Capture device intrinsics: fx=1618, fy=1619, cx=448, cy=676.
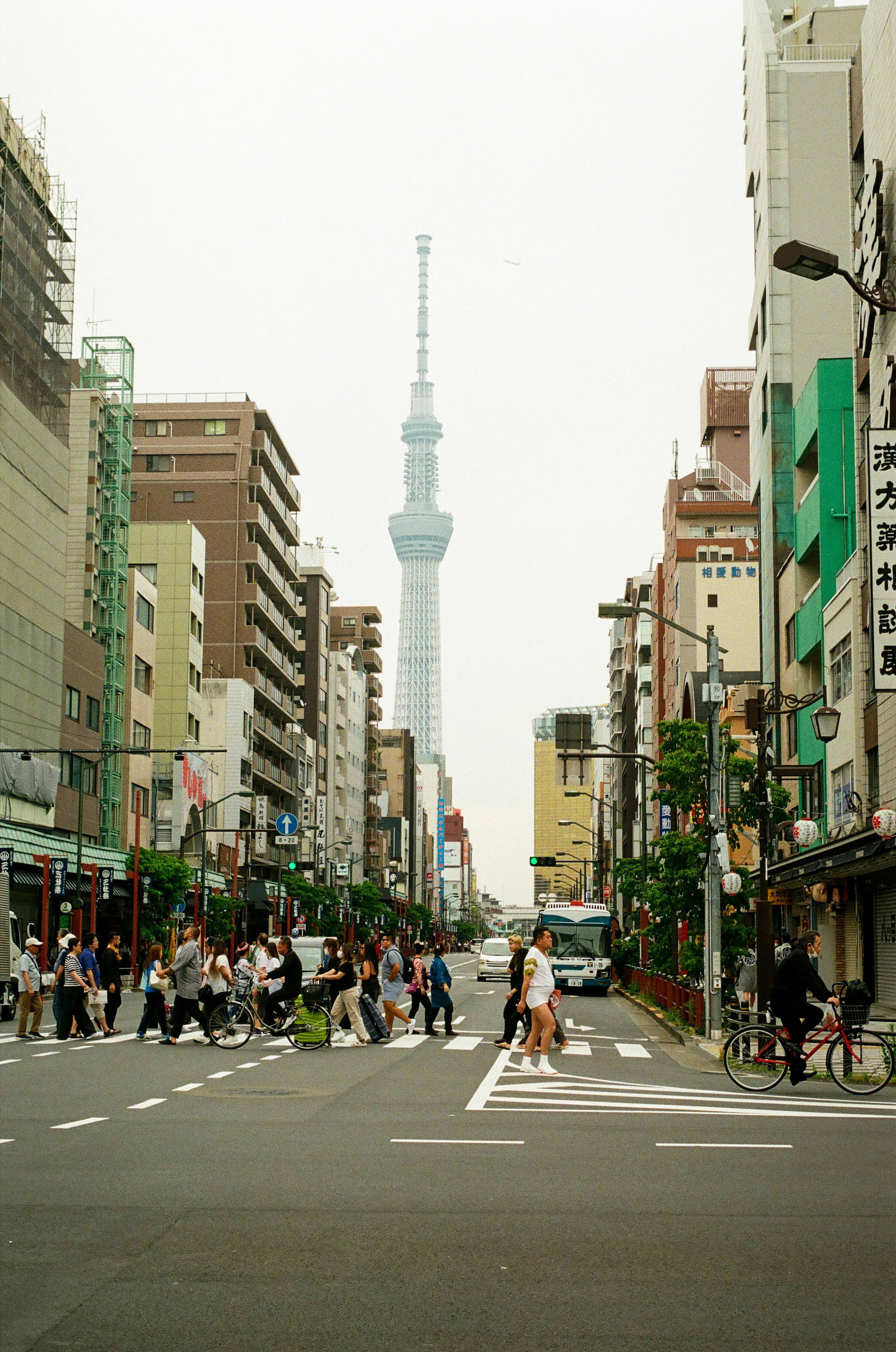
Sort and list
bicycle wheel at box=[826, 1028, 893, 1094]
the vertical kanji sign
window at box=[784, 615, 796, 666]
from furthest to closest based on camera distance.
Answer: window at box=[784, 615, 796, 666] → the vertical kanji sign → bicycle wheel at box=[826, 1028, 893, 1094]

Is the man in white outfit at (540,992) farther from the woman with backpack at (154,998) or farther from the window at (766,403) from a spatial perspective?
the window at (766,403)

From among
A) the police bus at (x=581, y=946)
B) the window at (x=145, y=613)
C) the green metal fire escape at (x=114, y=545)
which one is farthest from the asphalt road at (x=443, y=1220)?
the window at (x=145, y=613)

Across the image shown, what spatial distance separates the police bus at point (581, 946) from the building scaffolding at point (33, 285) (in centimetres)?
2636

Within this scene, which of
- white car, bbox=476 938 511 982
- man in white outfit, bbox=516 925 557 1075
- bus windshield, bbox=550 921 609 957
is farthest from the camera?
white car, bbox=476 938 511 982

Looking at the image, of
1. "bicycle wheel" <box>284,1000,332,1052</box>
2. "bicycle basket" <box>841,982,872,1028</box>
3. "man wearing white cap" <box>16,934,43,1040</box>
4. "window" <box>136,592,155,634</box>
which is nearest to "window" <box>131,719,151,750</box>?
"window" <box>136,592,155,634</box>

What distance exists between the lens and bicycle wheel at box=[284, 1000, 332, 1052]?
25.2 meters

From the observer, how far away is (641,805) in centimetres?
5319

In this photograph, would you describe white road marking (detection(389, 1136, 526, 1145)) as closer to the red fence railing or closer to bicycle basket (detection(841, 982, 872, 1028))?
bicycle basket (detection(841, 982, 872, 1028))

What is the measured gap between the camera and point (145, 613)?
259 feet

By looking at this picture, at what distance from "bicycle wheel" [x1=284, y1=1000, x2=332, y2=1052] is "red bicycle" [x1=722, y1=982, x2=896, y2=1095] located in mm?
8355

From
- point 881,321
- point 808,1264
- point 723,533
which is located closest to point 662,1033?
point 881,321

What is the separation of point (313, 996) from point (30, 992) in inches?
188

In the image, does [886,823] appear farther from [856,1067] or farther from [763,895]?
[856,1067]

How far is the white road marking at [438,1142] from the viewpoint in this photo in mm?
13039
